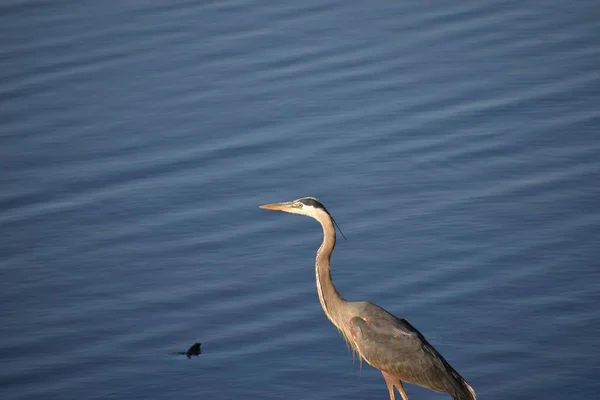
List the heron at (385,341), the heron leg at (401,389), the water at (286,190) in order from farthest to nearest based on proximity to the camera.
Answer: the water at (286,190), the heron leg at (401,389), the heron at (385,341)

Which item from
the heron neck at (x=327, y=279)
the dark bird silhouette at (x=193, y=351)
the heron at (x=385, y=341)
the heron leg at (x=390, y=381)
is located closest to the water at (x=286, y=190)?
the dark bird silhouette at (x=193, y=351)

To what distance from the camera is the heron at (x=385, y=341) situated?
7633mm

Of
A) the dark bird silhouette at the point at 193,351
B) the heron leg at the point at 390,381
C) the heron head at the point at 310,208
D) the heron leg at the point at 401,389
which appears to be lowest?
the heron leg at the point at 401,389

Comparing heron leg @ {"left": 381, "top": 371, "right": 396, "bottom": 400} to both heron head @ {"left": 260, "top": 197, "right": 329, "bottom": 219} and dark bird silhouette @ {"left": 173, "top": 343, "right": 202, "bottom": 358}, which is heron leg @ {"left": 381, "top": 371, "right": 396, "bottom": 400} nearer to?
heron head @ {"left": 260, "top": 197, "right": 329, "bottom": 219}

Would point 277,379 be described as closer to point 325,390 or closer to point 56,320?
point 325,390

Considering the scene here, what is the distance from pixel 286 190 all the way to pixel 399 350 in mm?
3315

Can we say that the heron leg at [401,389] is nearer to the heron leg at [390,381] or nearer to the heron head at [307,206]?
the heron leg at [390,381]

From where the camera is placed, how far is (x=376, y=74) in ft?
42.6

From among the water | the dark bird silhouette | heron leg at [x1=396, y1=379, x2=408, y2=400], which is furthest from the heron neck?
the dark bird silhouette

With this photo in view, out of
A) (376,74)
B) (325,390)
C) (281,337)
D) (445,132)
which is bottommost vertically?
(325,390)

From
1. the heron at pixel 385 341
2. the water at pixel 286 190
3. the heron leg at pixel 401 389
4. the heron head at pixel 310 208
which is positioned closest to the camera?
the heron at pixel 385 341

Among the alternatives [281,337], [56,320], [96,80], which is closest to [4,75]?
[96,80]

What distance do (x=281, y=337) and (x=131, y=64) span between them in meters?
5.89

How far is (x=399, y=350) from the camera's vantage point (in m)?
7.80
